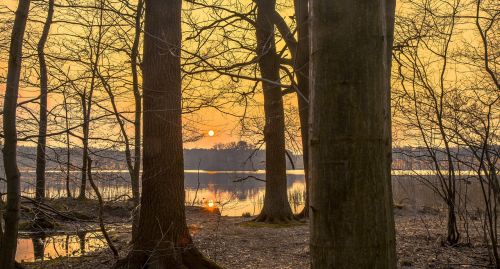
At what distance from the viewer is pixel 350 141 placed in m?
1.64

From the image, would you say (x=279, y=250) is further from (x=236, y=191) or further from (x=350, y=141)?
(x=350, y=141)

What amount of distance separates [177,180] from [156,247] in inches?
38.2

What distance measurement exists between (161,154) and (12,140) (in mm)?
1890

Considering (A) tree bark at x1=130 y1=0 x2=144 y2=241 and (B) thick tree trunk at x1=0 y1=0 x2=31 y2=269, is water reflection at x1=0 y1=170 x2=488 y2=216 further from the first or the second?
(B) thick tree trunk at x1=0 y1=0 x2=31 y2=269

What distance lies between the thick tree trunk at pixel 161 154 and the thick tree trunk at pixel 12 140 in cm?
154

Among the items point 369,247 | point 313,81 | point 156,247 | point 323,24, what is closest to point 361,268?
point 369,247

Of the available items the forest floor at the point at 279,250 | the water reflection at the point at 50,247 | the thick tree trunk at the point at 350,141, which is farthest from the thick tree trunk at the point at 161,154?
the thick tree trunk at the point at 350,141

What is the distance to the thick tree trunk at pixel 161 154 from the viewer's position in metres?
6.15

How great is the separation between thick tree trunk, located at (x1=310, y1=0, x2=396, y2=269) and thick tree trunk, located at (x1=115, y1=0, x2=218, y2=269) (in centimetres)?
454

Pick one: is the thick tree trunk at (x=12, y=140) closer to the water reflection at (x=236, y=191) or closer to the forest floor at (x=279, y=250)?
the water reflection at (x=236, y=191)

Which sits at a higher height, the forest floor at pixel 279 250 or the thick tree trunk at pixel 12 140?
the thick tree trunk at pixel 12 140

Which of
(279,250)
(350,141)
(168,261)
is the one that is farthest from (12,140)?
(279,250)

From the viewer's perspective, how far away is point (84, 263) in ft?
25.0

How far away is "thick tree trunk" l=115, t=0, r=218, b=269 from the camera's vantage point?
20.2 feet
